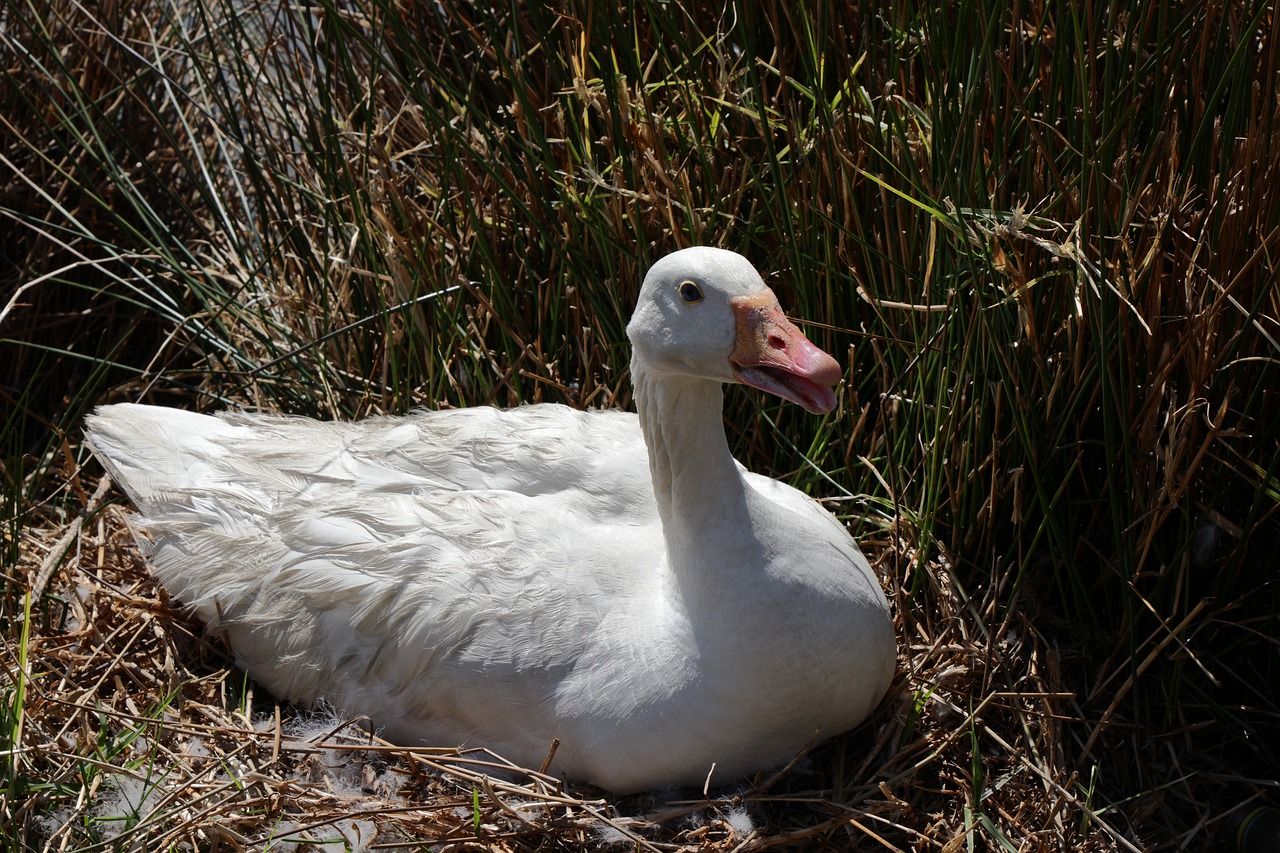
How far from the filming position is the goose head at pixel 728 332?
234cm

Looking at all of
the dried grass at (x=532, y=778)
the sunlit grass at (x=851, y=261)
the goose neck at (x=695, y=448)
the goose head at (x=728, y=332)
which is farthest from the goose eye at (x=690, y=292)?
the dried grass at (x=532, y=778)

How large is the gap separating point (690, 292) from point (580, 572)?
0.69 metres

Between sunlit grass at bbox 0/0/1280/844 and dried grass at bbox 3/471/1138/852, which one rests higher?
sunlit grass at bbox 0/0/1280/844

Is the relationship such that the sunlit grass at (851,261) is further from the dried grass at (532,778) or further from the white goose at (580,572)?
the white goose at (580,572)

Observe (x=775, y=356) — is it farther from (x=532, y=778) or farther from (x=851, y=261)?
(x=532, y=778)

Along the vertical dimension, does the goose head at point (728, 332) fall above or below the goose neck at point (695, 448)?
above

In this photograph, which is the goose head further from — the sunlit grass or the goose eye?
the sunlit grass

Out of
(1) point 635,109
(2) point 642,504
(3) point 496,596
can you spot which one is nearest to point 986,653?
(2) point 642,504

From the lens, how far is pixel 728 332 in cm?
240

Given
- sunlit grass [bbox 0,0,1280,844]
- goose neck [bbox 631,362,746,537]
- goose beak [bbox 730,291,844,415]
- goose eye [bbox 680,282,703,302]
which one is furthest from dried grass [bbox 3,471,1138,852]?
goose eye [bbox 680,282,703,302]

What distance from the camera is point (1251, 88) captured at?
259 cm

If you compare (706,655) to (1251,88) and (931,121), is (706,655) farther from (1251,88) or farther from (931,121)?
(1251,88)

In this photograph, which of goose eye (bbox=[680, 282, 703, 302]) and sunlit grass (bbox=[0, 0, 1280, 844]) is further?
sunlit grass (bbox=[0, 0, 1280, 844])

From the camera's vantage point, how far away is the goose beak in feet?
7.64
